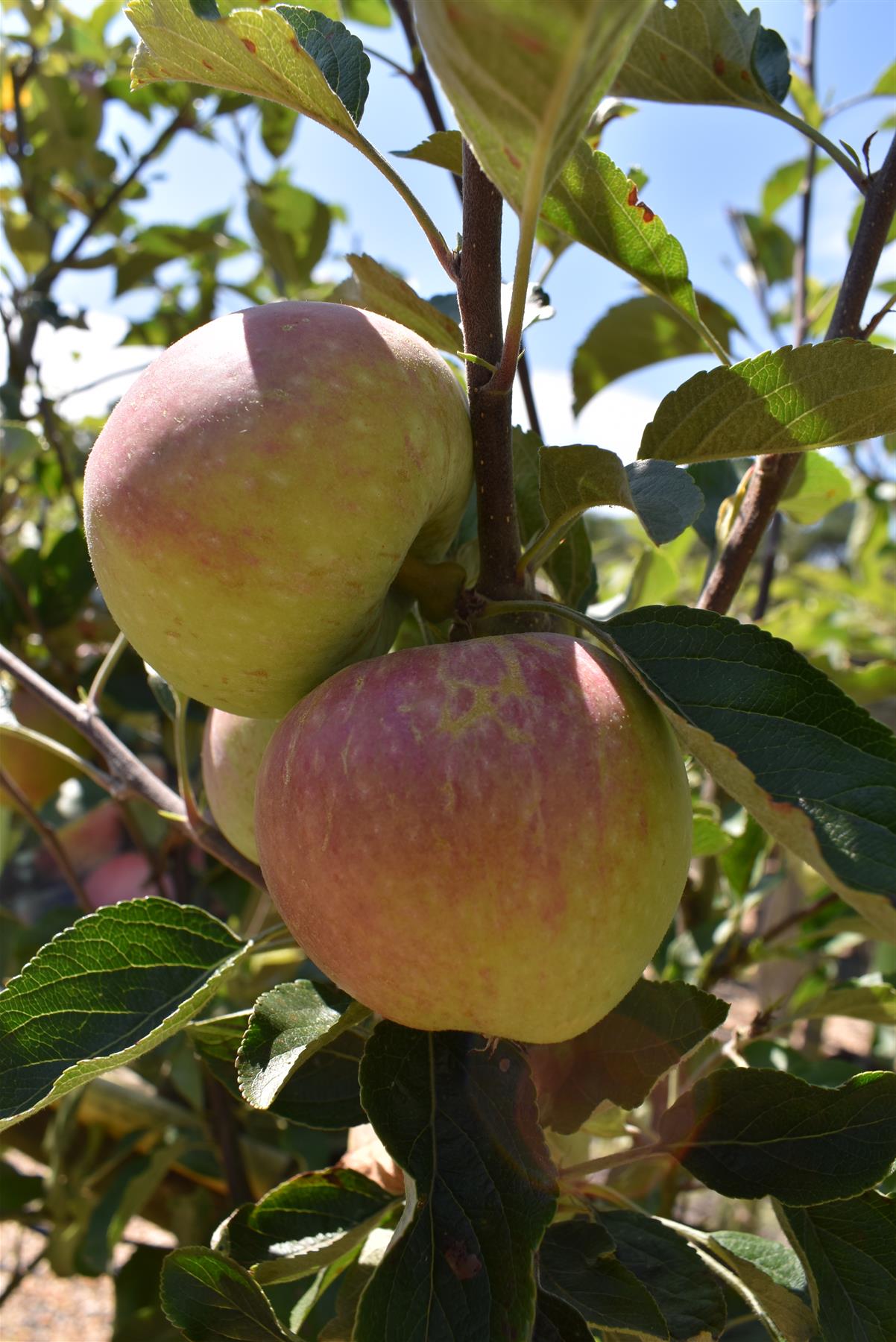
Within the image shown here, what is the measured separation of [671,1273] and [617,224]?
0.70m

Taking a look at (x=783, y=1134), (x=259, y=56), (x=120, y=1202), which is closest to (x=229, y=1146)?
(x=120, y=1202)

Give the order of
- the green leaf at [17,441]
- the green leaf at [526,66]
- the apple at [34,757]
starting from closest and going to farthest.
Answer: the green leaf at [526,66], the green leaf at [17,441], the apple at [34,757]

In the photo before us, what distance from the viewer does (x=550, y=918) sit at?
1.73 feet

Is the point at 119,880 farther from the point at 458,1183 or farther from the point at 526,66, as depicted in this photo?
the point at 526,66

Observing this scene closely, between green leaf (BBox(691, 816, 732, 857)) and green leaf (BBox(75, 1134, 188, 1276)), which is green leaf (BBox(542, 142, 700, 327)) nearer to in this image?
green leaf (BBox(691, 816, 732, 857))

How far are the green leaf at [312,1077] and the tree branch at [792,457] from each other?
0.44 m

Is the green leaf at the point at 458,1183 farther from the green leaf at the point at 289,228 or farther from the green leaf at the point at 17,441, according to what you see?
the green leaf at the point at 289,228

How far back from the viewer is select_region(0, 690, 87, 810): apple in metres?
1.64

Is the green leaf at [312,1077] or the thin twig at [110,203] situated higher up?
the thin twig at [110,203]

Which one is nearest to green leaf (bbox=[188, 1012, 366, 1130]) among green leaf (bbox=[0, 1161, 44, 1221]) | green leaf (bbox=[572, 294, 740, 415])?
green leaf (bbox=[572, 294, 740, 415])

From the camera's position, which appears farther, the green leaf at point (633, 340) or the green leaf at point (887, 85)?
the green leaf at point (887, 85)

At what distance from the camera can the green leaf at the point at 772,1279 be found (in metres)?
0.68

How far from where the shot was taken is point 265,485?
55cm

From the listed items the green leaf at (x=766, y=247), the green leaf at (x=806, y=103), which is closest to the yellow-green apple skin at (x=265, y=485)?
the green leaf at (x=806, y=103)
